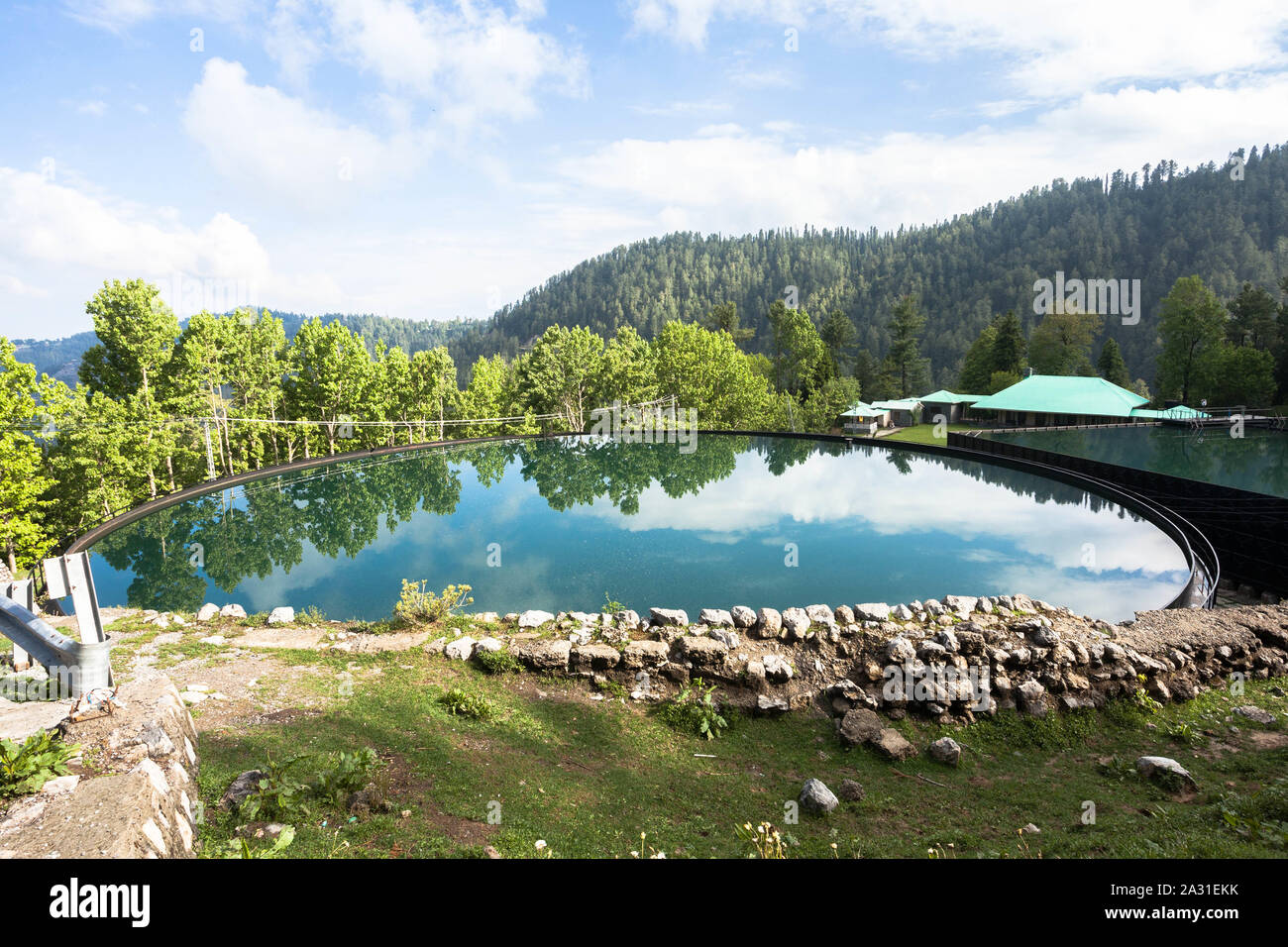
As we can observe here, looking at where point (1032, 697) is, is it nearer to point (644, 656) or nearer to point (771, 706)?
point (771, 706)

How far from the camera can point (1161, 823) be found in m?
5.80

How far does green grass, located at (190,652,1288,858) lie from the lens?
5297mm

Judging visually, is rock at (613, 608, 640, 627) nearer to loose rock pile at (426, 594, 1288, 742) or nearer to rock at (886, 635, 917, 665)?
loose rock pile at (426, 594, 1288, 742)

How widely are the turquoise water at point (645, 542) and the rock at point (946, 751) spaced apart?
6124 millimetres

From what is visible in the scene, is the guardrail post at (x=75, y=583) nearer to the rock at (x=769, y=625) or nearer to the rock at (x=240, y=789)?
the rock at (x=240, y=789)

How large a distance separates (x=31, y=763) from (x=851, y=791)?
6.96 metres

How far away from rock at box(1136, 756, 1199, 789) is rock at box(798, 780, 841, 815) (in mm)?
3639

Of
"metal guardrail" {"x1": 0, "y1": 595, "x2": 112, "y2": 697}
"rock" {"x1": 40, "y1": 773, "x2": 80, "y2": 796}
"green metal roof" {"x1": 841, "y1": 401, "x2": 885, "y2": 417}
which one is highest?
"green metal roof" {"x1": 841, "y1": 401, "x2": 885, "y2": 417}

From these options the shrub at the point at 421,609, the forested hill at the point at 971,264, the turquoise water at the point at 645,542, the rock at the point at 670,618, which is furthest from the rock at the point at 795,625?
the forested hill at the point at 971,264

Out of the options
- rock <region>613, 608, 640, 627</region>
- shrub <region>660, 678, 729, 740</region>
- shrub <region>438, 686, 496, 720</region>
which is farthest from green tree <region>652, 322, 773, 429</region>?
shrub <region>438, 686, 496, 720</region>

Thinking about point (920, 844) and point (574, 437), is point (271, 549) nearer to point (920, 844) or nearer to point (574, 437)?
point (920, 844)

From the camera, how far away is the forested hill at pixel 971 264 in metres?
116
